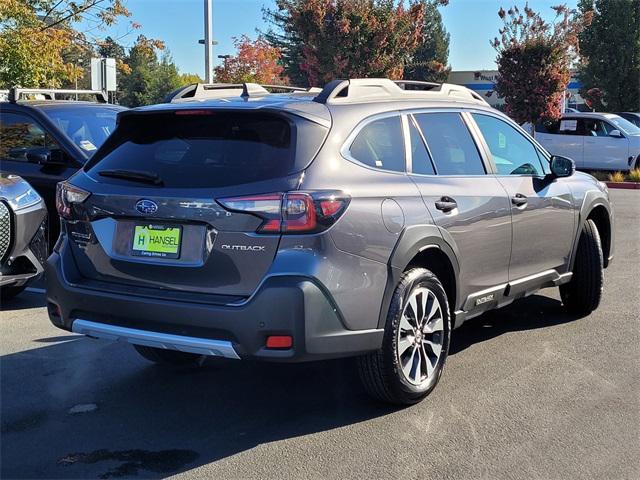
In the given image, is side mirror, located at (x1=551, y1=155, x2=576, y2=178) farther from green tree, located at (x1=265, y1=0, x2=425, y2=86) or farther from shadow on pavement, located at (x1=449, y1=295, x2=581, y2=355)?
green tree, located at (x1=265, y1=0, x2=425, y2=86)

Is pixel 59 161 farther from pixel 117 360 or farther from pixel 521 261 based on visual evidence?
pixel 521 261

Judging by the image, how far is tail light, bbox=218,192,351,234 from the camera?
143 inches

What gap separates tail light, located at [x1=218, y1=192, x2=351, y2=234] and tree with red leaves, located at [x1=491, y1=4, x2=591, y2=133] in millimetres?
19358

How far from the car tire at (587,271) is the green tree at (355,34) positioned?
1727 cm

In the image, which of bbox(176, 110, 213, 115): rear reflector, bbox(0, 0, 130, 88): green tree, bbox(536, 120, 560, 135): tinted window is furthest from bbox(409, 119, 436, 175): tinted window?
bbox(536, 120, 560, 135): tinted window

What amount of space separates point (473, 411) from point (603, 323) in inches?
92.5

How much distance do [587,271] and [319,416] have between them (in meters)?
3.06

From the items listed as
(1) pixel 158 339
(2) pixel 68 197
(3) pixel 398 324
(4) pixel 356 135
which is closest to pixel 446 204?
(4) pixel 356 135

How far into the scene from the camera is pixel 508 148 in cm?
562

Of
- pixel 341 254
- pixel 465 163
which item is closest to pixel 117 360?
pixel 341 254

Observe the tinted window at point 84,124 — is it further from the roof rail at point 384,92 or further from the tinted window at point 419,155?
the tinted window at point 419,155

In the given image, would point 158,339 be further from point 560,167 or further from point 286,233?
point 560,167

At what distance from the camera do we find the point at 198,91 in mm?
4969

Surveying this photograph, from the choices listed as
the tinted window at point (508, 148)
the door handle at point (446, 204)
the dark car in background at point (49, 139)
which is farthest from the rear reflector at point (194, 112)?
the dark car in background at point (49, 139)
